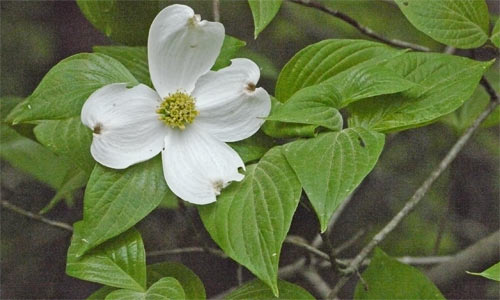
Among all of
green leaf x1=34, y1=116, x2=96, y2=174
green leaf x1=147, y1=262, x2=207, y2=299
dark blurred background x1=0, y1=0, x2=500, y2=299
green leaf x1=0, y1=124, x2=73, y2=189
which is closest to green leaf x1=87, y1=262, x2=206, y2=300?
green leaf x1=147, y1=262, x2=207, y2=299

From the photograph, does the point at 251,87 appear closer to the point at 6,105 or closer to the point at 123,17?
the point at 123,17

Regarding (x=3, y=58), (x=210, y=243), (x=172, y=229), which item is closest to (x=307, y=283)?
(x=210, y=243)

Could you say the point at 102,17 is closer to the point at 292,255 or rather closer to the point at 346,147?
the point at 346,147

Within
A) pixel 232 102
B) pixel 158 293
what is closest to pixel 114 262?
pixel 158 293

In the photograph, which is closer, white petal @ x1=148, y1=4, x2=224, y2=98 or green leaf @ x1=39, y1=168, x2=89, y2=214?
white petal @ x1=148, y1=4, x2=224, y2=98

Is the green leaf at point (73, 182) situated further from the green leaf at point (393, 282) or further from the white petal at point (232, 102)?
the green leaf at point (393, 282)

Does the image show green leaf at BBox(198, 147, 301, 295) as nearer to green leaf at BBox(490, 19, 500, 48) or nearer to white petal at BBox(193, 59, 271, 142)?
white petal at BBox(193, 59, 271, 142)
